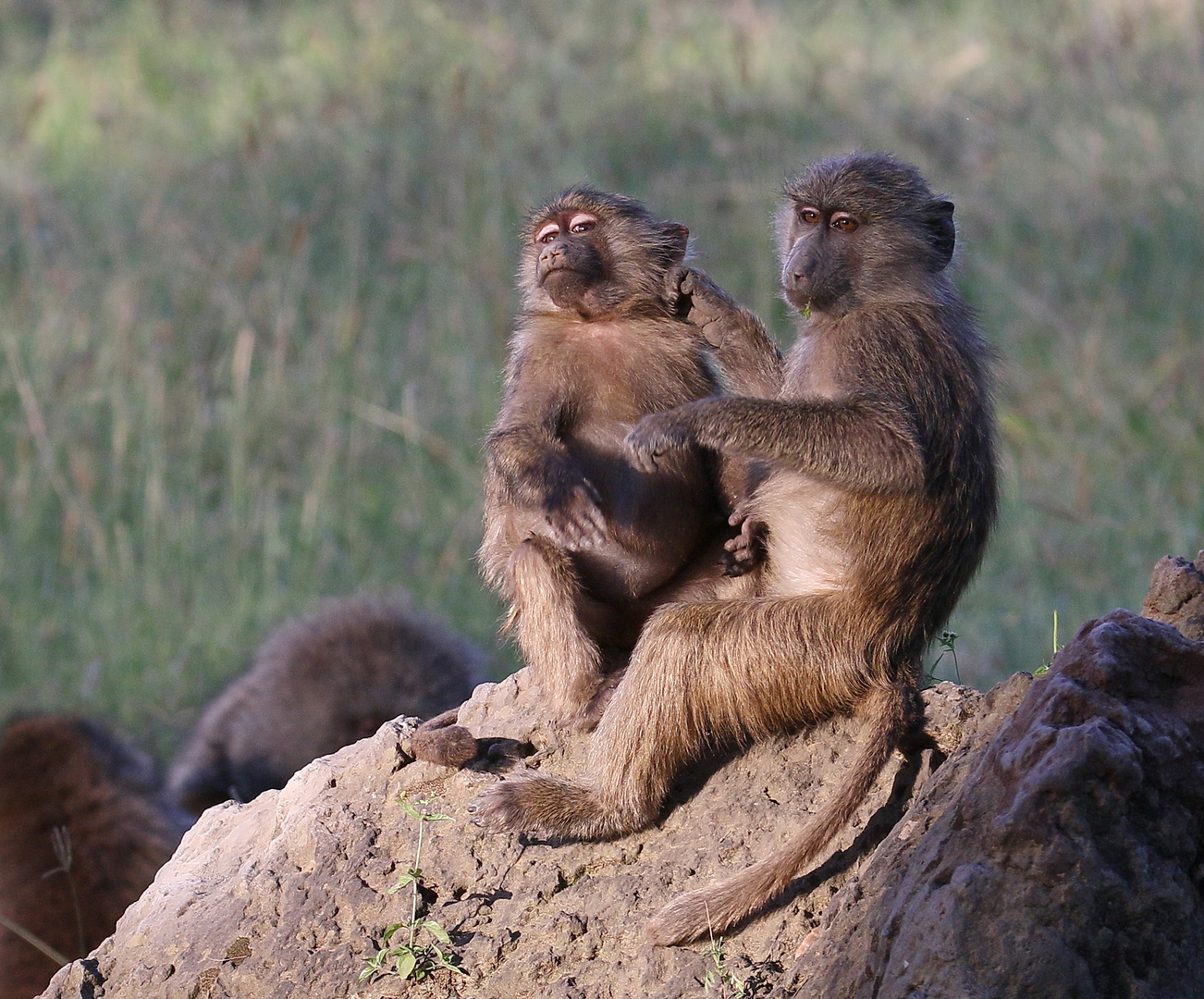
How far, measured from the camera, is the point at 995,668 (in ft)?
21.3

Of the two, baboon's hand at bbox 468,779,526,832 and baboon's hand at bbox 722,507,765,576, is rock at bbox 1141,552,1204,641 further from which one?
baboon's hand at bbox 468,779,526,832

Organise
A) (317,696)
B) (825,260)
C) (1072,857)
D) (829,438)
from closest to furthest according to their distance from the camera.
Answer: (1072,857) < (829,438) < (825,260) < (317,696)

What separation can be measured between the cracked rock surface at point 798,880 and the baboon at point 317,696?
97.0 inches

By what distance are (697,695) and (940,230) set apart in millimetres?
1370

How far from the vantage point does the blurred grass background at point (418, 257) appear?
8133mm

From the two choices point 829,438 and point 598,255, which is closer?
point 829,438

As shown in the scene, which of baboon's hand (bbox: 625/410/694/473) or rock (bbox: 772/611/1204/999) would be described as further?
baboon's hand (bbox: 625/410/694/473)

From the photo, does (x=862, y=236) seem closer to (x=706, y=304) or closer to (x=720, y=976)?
(x=706, y=304)

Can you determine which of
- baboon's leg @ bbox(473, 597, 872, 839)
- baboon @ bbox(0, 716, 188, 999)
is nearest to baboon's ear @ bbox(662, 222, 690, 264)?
baboon's leg @ bbox(473, 597, 872, 839)

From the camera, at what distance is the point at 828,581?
3.56m

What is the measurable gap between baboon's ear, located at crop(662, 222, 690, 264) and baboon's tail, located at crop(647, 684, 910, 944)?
1735 mm

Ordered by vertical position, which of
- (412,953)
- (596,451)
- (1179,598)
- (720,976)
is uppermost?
(1179,598)

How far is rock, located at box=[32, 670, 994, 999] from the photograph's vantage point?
3.27 meters

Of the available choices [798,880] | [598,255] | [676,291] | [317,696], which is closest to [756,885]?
[798,880]
